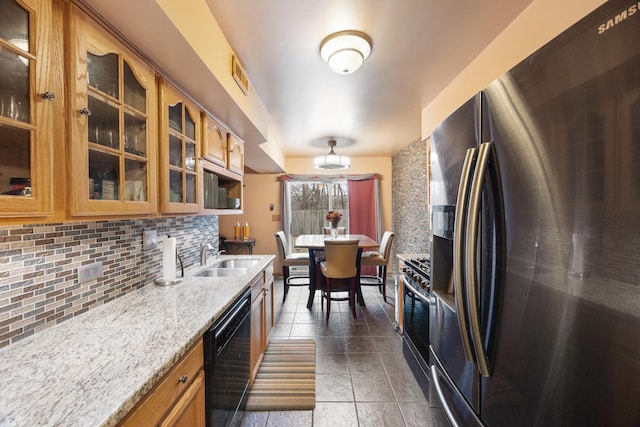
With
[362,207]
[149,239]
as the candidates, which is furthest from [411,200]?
[149,239]

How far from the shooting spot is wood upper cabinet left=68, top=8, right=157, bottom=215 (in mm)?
903

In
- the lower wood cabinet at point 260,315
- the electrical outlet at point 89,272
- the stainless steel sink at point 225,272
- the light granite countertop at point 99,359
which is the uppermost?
the electrical outlet at point 89,272

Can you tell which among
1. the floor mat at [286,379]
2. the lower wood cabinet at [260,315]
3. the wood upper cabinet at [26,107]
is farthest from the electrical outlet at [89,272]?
the floor mat at [286,379]

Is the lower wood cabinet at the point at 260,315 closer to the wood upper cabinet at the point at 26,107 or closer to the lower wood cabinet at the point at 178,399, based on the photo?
the lower wood cabinet at the point at 178,399

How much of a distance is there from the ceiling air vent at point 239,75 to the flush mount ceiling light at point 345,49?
1.92 ft

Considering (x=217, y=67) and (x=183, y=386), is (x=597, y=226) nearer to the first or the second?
(x=183, y=386)

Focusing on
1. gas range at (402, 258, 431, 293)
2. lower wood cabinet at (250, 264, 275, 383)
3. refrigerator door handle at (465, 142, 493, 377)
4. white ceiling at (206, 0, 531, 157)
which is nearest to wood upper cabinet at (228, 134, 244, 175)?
white ceiling at (206, 0, 531, 157)

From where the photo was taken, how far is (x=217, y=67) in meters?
1.51

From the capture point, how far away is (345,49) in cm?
165

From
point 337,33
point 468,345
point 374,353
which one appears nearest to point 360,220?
point 374,353

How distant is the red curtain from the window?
0.18 m

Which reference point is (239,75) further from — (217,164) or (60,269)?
(60,269)

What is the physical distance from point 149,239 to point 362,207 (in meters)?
4.15

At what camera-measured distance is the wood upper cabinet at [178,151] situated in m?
1.38
